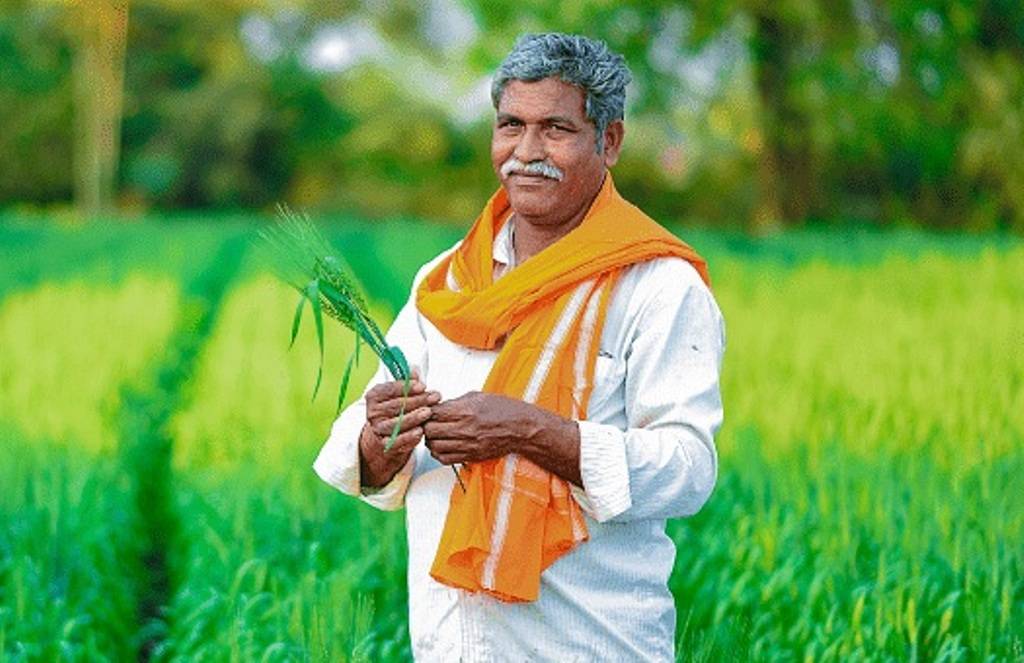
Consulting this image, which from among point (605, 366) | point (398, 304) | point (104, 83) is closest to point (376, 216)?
point (104, 83)

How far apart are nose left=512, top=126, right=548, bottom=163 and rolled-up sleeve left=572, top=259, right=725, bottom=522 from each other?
249 mm

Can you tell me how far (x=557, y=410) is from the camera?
215cm

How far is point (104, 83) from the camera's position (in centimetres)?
3244

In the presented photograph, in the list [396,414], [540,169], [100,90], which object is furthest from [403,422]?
[100,90]

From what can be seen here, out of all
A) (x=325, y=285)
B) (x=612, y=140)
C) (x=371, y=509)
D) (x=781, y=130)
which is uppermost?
(x=781, y=130)

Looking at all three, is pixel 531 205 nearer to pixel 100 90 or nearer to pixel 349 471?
pixel 349 471

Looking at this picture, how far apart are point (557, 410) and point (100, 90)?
106ft

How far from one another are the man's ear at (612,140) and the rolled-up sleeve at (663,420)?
0.21 meters

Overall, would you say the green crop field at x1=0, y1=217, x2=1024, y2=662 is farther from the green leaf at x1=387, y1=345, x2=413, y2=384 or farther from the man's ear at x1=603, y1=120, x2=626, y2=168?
the man's ear at x1=603, y1=120, x2=626, y2=168

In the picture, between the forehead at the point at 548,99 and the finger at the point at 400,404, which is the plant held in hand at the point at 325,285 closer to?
the finger at the point at 400,404

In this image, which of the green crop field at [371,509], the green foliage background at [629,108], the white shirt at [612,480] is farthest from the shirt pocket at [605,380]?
the green foliage background at [629,108]

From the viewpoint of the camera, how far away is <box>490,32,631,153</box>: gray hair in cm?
214

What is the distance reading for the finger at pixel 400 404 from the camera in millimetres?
2084

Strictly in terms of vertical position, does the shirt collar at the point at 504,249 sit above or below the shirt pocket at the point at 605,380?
above
